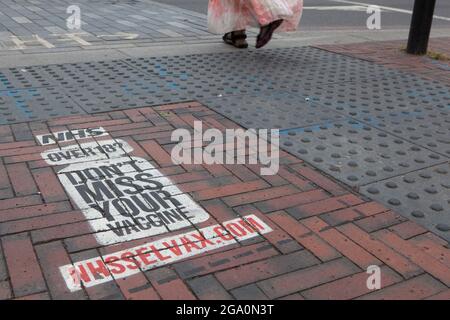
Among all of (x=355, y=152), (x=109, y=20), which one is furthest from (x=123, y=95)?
(x=109, y=20)

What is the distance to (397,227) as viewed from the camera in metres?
2.74

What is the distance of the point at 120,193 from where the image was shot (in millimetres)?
2967

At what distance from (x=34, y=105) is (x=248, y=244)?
8.65 ft

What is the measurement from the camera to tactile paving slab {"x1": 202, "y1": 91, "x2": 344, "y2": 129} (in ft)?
13.7

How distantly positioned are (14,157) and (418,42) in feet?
18.0

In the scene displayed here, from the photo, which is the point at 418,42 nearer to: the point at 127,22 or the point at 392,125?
the point at 392,125

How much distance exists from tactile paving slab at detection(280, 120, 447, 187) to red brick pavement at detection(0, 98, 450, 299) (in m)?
0.19

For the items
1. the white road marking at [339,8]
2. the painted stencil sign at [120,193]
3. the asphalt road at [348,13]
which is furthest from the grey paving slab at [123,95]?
the white road marking at [339,8]

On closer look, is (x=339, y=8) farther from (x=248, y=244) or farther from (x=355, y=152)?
(x=248, y=244)

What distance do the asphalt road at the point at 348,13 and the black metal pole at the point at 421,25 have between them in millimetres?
2696

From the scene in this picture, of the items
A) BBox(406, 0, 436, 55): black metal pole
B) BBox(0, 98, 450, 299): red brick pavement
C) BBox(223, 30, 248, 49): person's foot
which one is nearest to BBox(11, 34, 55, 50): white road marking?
BBox(223, 30, 248, 49): person's foot

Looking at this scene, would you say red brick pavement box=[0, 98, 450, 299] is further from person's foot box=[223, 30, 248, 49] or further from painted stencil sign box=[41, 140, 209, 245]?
person's foot box=[223, 30, 248, 49]

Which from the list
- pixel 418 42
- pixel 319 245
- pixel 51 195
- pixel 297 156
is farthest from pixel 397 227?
pixel 418 42

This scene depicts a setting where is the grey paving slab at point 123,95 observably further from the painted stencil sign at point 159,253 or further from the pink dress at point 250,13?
the painted stencil sign at point 159,253
